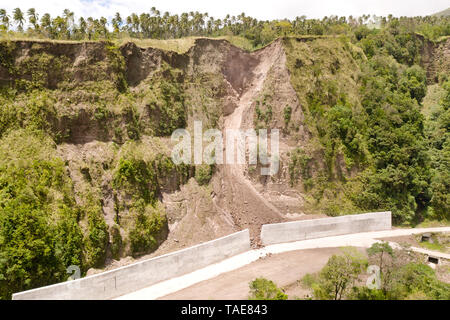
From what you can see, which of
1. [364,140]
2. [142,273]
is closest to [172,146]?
[142,273]

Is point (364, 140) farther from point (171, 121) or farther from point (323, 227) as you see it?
point (171, 121)

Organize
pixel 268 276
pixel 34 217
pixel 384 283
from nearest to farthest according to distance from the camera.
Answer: pixel 384 283
pixel 34 217
pixel 268 276

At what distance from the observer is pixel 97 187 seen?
24125 mm

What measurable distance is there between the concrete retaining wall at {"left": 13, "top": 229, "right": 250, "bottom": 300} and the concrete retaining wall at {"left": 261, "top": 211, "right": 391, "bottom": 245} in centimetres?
232

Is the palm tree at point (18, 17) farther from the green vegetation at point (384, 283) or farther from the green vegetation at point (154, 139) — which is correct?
the green vegetation at point (384, 283)

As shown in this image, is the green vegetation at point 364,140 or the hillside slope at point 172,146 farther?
the green vegetation at point 364,140

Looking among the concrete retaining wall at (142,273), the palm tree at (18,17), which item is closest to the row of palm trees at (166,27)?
the palm tree at (18,17)

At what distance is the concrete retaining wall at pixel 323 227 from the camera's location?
26.4 meters

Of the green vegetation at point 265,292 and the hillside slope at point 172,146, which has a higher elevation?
the hillside slope at point 172,146

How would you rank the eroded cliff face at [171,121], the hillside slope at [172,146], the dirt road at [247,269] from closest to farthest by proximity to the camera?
the dirt road at [247,269]
the hillside slope at [172,146]
the eroded cliff face at [171,121]

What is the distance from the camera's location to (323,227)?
27578 millimetres

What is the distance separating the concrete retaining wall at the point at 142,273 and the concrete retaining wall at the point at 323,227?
7.62 ft

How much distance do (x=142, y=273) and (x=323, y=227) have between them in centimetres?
1527

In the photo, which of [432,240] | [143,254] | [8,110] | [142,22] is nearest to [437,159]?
[432,240]
